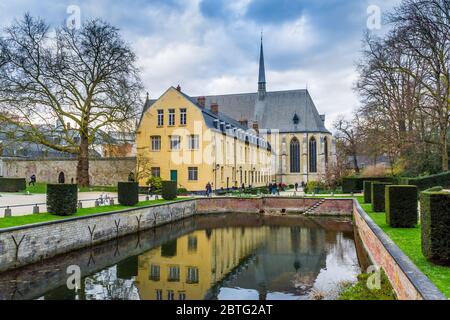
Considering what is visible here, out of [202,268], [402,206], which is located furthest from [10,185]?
[402,206]

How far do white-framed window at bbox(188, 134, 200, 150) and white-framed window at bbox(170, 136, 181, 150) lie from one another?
3.41 ft

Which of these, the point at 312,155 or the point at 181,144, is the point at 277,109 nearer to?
the point at 312,155

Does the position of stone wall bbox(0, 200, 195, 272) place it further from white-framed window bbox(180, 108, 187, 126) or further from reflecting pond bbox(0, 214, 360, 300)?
white-framed window bbox(180, 108, 187, 126)

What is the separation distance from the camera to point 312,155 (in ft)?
180

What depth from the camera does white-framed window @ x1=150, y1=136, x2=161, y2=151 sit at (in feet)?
111

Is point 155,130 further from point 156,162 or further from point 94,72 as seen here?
point 94,72

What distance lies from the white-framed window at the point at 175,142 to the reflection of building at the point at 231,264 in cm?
1490

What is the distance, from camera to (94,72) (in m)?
26.1

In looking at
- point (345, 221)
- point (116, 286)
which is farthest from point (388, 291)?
point (345, 221)

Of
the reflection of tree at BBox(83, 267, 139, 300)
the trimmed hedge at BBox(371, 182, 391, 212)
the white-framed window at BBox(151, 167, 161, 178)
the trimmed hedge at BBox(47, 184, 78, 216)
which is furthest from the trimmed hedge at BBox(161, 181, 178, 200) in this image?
the reflection of tree at BBox(83, 267, 139, 300)

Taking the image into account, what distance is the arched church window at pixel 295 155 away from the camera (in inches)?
2164

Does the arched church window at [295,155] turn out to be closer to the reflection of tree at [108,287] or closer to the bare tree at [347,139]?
the bare tree at [347,139]

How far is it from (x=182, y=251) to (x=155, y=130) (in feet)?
67.1

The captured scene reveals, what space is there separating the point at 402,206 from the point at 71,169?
31.4m
